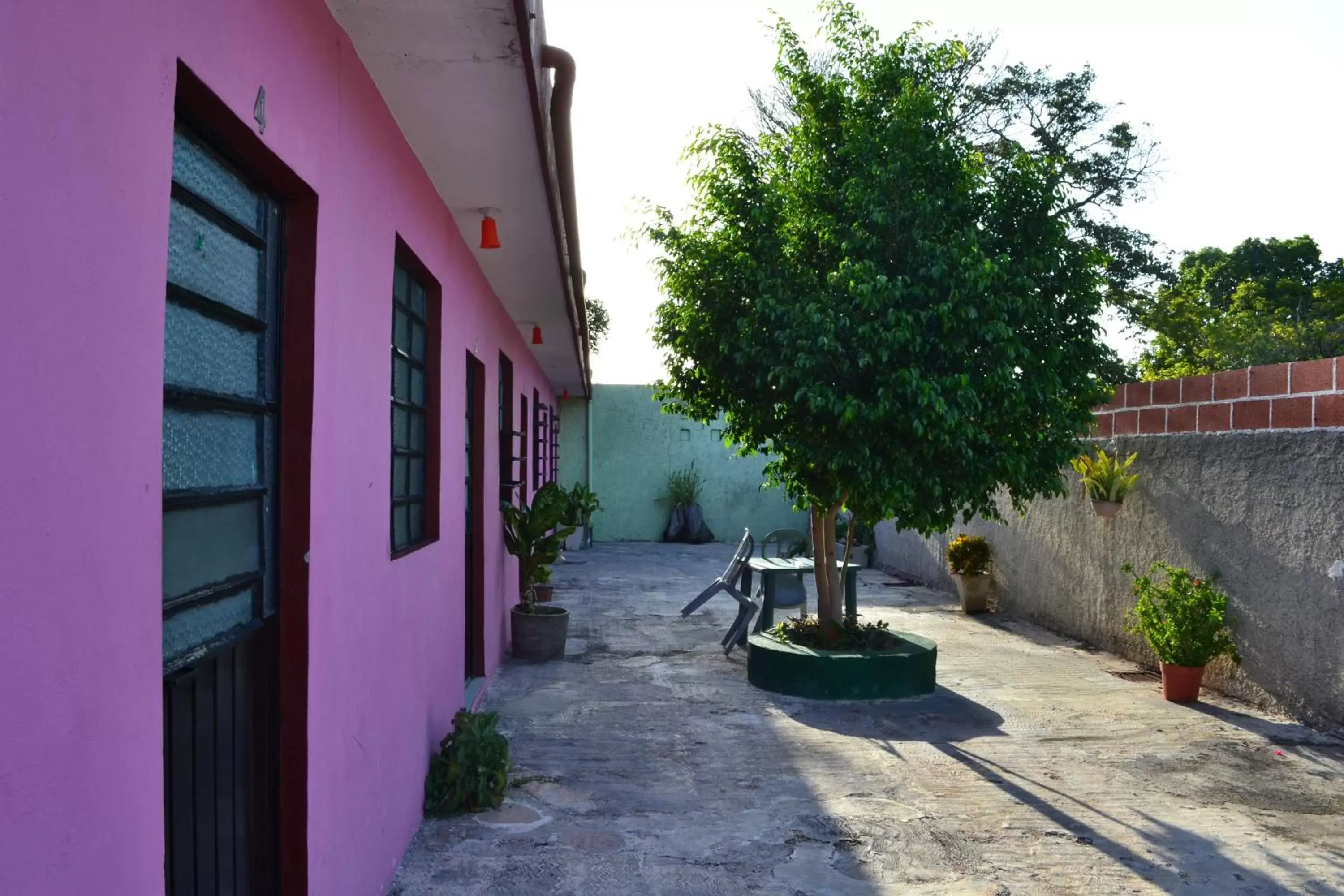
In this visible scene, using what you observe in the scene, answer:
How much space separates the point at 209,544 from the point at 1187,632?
18.5 feet

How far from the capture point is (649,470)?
675 inches

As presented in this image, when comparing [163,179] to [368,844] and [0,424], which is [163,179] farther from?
[368,844]

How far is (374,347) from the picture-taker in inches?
128

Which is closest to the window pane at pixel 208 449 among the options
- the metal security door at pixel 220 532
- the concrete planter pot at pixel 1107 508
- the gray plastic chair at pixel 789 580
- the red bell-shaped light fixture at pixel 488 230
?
the metal security door at pixel 220 532

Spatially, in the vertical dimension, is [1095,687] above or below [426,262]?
below

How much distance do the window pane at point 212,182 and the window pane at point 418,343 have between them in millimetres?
1848

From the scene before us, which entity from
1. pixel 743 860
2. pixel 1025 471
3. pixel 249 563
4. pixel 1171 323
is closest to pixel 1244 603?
pixel 1025 471

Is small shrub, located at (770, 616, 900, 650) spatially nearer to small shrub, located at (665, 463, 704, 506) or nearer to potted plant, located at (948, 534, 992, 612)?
potted plant, located at (948, 534, 992, 612)

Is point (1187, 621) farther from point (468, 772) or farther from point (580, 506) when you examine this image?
point (580, 506)

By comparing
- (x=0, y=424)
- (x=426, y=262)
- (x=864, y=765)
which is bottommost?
(x=864, y=765)

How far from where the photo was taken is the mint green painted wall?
17.1 meters

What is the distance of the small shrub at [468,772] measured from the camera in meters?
4.05

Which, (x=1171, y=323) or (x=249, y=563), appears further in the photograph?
(x=1171, y=323)

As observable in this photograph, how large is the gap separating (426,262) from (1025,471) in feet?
11.3
